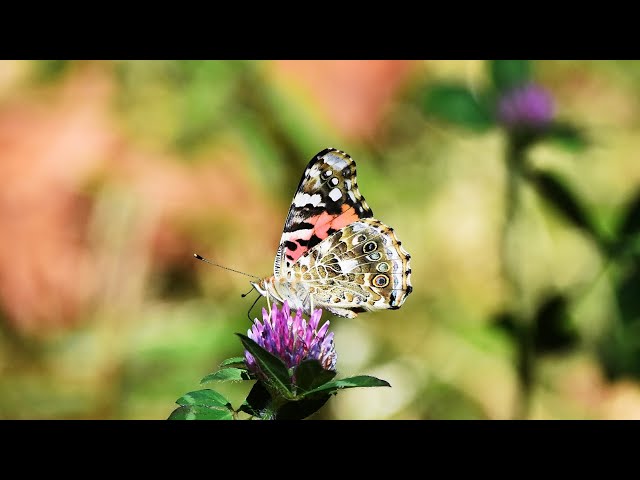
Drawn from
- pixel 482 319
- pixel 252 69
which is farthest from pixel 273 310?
pixel 252 69

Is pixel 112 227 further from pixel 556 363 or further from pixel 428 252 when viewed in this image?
pixel 556 363

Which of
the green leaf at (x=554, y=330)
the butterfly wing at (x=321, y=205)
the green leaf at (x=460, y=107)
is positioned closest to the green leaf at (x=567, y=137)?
the green leaf at (x=460, y=107)

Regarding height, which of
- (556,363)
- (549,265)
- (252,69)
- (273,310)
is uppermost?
(252,69)

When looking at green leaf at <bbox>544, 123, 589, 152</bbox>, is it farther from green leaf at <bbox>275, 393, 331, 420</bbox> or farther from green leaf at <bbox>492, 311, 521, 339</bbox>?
green leaf at <bbox>275, 393, 331, 420</bbox>

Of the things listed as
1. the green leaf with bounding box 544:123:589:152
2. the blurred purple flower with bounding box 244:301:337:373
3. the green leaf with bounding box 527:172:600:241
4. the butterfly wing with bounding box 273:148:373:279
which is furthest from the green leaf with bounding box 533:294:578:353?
the blurred purple flower with bounding box 244:301:337:373

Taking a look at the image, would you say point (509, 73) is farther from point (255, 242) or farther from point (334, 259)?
point (334, 259)

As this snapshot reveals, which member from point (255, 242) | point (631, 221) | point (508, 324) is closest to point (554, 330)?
point (508, 324)
